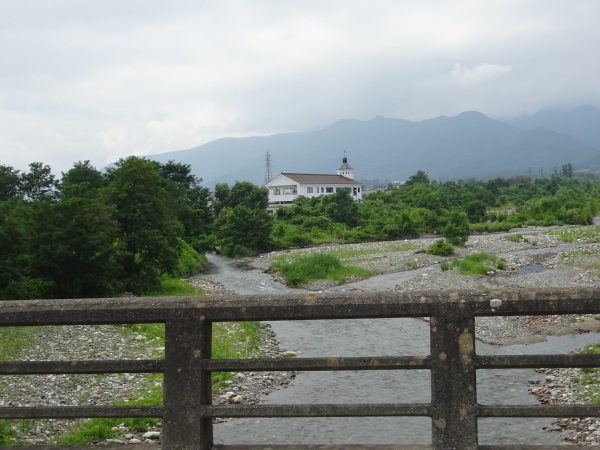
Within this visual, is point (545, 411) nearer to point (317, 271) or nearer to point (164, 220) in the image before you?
point (164, 220)

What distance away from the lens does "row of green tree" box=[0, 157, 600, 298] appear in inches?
1113

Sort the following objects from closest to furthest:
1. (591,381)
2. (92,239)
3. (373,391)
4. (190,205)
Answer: (591,381)
(373,391)
(92,239)
(190,205)

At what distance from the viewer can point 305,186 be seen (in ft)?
398

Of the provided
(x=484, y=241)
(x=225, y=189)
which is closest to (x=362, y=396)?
(x=484, y=241)

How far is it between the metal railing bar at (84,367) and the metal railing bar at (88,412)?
0.29 metres

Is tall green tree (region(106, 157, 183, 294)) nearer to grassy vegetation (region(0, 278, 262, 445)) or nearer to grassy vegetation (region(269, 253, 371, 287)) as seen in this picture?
grassy vegetation (region(269, 253, 371, 287))

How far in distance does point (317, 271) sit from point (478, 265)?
35.8 feet

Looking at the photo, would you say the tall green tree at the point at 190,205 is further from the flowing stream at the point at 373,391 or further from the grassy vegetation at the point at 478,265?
the flowing stream at the point at 373,391

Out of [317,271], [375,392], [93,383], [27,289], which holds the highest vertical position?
[27,289]

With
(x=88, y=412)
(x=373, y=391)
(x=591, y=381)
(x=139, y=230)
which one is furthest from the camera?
(x=139, y=230)

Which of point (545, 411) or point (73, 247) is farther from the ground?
point (73, 247)

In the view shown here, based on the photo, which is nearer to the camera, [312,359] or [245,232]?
[312,359]

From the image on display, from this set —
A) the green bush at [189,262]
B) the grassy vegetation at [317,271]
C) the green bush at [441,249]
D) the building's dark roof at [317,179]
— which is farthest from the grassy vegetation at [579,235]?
the building's dark roof at [317,179]

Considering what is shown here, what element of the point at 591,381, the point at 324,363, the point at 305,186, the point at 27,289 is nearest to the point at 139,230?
the point at 27,289
